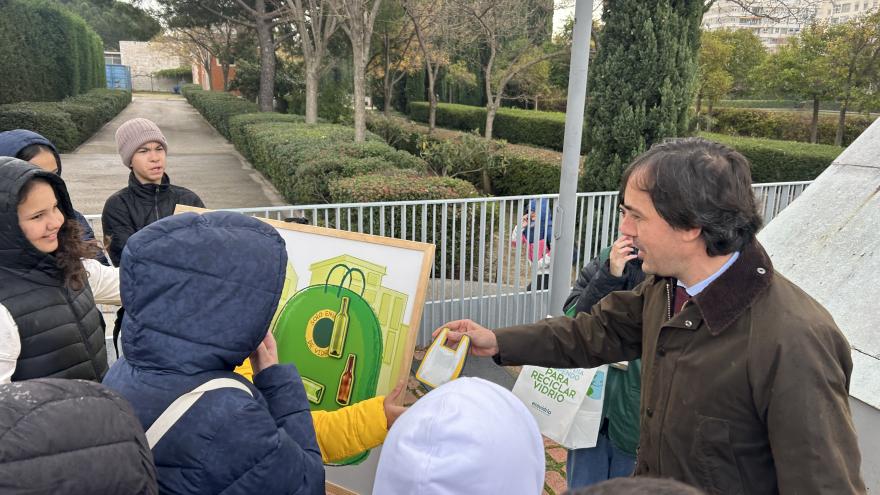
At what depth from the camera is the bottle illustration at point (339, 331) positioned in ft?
8.23

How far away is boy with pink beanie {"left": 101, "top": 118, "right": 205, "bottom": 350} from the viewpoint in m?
3.58

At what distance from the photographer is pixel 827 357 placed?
1422 millimetres

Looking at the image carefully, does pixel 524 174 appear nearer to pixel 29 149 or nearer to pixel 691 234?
pixel 29 149

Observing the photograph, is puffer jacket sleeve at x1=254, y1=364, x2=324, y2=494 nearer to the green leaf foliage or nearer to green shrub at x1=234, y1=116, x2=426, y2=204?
green shrub at x1=234, y1=116, x2=426, y2=204

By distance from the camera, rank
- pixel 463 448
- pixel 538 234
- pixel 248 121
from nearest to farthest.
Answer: pixel 463 448, pixel 538 234, pixel 248 121

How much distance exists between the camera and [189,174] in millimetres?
16719

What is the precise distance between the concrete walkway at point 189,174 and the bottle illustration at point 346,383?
10455 mm

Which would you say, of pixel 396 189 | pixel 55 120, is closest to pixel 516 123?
pixel 55 120

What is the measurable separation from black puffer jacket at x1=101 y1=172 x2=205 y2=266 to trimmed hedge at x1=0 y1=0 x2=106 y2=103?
64.3 feet

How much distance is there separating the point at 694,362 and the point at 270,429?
108 cm

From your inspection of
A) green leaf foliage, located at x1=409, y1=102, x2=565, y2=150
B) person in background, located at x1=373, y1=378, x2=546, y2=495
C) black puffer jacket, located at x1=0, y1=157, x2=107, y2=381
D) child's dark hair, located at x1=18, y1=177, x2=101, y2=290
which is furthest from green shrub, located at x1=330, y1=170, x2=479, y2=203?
green leaf foliage, located at x1=409, y1=102, x2=565, y2=150

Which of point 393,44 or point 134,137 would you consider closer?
point 134,137

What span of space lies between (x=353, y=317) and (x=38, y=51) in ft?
83.9

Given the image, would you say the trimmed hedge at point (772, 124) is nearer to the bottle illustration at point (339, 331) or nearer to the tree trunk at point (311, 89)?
the tree trunk at point (311, 89)
